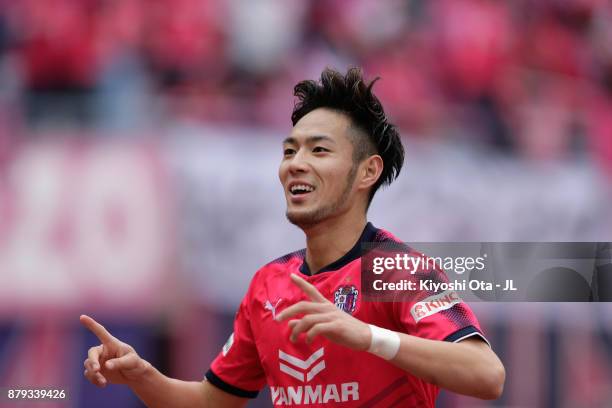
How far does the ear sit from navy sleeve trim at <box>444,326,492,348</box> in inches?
39.9

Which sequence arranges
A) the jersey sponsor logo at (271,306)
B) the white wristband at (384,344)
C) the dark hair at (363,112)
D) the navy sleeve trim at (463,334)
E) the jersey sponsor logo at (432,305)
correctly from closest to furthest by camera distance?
the white wristband at (384,344)
the navy sleeve trim at (463,334)
the jersey sponsor logo at (432,305)
the jersey sponsor logo at (271,306)
the dark hair at (363,112)

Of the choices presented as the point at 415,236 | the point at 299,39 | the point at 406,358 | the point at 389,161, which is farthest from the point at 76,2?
the point at 406,358

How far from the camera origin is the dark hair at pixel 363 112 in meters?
4.49

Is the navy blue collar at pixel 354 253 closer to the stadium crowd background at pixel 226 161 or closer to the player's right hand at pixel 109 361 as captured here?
the player's right hand at pixel 109 361

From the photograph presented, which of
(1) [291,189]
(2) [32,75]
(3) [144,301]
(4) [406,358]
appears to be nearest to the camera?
(4) [406,358]

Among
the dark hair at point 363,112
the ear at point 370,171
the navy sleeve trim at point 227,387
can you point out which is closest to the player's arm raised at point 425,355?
the ear at point 370,171

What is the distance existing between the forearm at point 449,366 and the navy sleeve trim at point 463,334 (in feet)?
0.44

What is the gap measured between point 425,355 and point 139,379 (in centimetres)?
149

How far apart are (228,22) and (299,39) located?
0.64 meters

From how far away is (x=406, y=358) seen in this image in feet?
11.1

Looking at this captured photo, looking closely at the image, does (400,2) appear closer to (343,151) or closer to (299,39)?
(299,39)

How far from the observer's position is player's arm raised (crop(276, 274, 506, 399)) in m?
3.30

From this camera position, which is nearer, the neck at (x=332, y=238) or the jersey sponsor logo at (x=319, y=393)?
the jersey sponsor logo at (x=319, y=393)

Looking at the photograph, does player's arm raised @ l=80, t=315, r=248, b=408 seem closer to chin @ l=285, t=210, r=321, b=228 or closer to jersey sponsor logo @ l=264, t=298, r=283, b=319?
jersey sponsor logo @ l=264, t=298, r=283, b=319
